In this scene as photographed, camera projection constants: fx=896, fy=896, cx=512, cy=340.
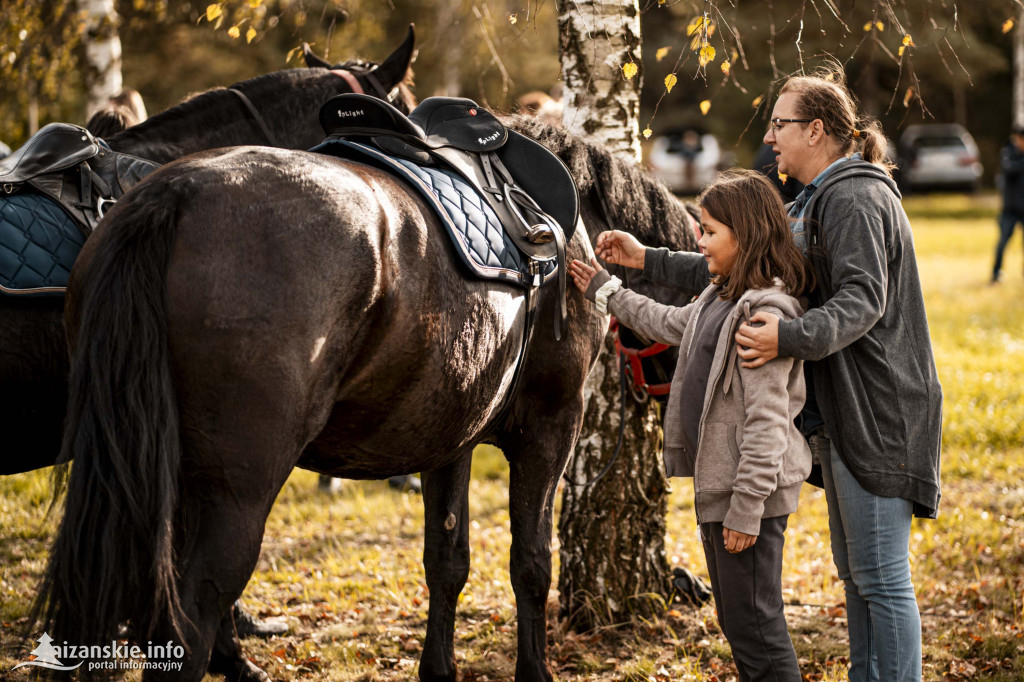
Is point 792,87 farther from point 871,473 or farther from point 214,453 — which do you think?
point 214,453

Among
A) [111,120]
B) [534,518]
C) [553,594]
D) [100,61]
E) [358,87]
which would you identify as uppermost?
[100,61]

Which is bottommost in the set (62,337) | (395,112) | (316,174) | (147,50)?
(62,337)

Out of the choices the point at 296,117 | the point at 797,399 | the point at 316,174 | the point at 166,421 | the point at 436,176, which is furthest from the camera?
the point at 296,117

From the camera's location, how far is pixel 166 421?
6.55 ft

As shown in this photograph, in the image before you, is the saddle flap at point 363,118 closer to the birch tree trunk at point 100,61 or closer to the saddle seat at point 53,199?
the saddle seat at point 53,199

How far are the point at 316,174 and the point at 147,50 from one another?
45.2 ft

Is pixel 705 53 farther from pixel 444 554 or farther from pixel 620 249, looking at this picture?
pixel 444 554

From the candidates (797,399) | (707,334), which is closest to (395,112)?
(707,334)

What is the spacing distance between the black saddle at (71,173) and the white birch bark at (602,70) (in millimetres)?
1879

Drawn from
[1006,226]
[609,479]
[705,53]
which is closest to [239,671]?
[609,479]

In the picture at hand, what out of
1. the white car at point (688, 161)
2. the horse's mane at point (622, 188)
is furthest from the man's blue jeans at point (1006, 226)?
the white car at point (688, 161)

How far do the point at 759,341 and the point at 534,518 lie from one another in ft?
4.08

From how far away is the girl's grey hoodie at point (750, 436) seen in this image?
2369 millimetres

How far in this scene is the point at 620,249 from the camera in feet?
10.7
